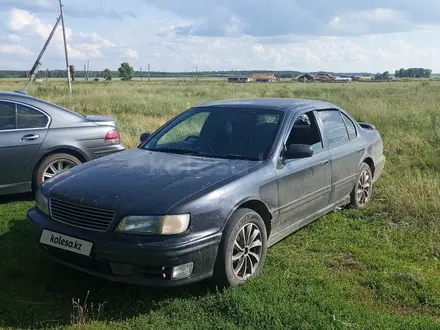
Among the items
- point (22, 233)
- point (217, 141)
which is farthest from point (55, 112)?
point (217, 141)

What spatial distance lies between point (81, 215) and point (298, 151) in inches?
78.8

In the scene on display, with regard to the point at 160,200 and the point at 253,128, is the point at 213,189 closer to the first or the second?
the point at 160,200

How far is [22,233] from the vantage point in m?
5.05

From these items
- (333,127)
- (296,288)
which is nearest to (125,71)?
(333,127)

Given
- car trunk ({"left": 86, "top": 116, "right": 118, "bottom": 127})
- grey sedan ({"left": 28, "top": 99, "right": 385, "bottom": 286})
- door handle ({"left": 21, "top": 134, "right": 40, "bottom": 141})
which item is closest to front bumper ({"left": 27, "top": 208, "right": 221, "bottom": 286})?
grey sedan ({"left": 28, "top": 99, "right": 385, "bottom": 286})

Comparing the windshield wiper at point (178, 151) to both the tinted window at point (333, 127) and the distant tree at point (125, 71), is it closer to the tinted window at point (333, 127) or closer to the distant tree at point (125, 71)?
the tinted window at point (333, 127)

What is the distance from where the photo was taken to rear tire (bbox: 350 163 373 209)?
591 cm

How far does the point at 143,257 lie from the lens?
3.27 m

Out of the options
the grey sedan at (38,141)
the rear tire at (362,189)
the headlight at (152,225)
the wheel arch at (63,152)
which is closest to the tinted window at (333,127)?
the rear tire at (362,189)

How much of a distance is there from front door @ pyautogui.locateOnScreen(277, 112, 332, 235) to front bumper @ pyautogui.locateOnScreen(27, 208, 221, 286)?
3.53 ft

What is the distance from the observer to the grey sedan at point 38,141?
235 inches

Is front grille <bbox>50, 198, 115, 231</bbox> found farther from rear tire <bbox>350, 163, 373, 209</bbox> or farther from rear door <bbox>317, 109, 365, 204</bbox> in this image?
rear tire <bbox>350, 163, 373, 209</bbox>

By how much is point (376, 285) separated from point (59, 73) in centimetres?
11811

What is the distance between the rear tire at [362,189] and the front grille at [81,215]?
11.4 ft
